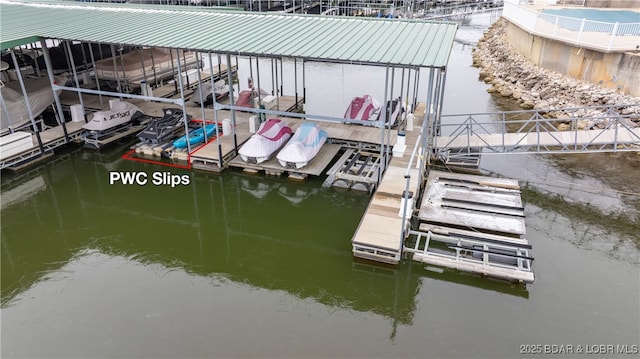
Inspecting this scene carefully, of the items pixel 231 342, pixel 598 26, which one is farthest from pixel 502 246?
pixel 598 26

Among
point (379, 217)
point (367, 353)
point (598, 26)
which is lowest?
point (367, 353)

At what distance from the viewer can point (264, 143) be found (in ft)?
58.1

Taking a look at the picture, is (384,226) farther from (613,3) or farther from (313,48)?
(613,3)

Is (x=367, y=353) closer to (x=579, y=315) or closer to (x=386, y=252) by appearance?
(x=386, y=252)

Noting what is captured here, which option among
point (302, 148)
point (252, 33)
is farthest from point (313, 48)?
point (302, 148)

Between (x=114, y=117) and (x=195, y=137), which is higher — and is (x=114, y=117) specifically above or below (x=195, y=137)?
above

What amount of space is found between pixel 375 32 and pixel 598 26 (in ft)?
49.4

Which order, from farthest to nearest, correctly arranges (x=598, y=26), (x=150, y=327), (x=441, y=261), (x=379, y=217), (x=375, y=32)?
(x=598, y=26) < (x=375, y=32) < (x=379, y=217) < (x=441, y=261) < (x=150, y=327)

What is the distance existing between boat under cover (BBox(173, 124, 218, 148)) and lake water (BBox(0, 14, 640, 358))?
97.7 inches

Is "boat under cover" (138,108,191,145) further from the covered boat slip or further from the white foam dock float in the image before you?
the white foam dock float

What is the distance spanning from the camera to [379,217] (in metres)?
13.2

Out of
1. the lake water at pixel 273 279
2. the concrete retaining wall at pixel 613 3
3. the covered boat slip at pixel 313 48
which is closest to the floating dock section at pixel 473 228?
the lake water at pixel 273 279

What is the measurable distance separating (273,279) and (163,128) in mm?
11395

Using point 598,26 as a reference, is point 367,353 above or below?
below
